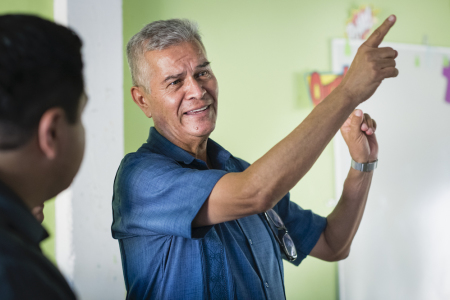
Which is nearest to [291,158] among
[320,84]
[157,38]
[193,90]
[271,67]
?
[193,90]

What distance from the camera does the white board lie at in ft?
8.07

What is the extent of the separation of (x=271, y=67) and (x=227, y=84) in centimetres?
30

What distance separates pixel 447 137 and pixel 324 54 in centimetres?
106

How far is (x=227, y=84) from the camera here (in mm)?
2193

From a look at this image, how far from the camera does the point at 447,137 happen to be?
8.95ft

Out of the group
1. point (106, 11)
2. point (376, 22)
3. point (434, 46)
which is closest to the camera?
point (106, 11)

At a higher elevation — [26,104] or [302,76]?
[302,76]

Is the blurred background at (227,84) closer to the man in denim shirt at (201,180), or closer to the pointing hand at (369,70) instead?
the man in denim shirt at (201,180)

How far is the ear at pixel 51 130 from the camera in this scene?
56 centimetres

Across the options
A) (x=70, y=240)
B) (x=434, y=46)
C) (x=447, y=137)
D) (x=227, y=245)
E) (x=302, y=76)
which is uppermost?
(x=434, y=46)

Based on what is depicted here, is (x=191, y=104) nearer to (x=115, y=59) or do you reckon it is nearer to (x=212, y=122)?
(x=212, y=122)

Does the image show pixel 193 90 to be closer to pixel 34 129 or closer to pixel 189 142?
pixel 189 142

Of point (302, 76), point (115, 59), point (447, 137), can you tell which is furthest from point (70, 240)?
point (447, 137)

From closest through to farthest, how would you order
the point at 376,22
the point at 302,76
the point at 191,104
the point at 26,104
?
1. the point at 26,104
2. the point at 191,104
3. the point at 302,76
4. the point at 376,22
